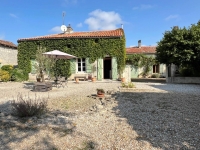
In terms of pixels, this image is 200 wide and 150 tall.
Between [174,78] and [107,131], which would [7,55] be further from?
[107,131]

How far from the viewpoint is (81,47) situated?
16.1 metres

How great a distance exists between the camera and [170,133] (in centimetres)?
326

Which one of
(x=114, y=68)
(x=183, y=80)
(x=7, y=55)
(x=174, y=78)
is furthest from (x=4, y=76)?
(x=183, y=80)

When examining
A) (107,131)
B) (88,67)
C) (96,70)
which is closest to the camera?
(107,131)

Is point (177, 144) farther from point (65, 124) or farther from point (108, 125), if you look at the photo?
point (65, 124)

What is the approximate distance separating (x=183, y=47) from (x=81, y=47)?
8.86 metres

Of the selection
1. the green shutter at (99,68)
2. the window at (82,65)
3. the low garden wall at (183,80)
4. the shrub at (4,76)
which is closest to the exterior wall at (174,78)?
the low garden wall at (183,80)

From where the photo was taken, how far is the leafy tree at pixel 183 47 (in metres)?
12.5

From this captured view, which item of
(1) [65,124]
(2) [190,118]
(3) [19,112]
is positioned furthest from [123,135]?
(3) [19,112]

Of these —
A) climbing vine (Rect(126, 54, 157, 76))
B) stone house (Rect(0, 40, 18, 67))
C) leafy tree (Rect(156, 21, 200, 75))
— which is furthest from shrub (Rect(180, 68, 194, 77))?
stone house (Rect(0, 40, 18, 67))

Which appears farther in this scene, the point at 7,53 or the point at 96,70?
the point at 7,53

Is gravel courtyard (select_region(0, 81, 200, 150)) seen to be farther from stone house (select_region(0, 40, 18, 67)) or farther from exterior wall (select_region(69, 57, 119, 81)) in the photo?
stone house (select_region(0, 40, 18, 67))

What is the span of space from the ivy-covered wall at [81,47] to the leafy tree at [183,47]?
3.80 meters

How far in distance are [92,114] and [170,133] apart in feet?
6.93
